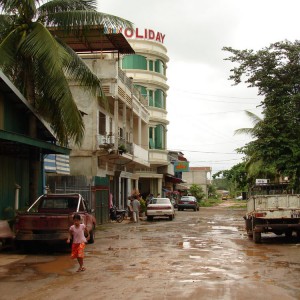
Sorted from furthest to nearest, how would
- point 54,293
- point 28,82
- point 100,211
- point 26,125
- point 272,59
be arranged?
point 100,211
point 272,59
point 26,125
point 28,82
point 54,293

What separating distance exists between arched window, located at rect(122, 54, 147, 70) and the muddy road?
99.3ft

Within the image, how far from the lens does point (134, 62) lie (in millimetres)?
45031

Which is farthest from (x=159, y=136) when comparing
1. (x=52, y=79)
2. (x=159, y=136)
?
(x=52, y=79)

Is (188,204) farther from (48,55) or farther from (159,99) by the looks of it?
(48,55)

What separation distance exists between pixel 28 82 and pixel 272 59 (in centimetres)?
1232

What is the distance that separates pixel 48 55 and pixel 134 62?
30.3 metres

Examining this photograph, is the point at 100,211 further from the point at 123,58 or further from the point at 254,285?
the point at 123,58

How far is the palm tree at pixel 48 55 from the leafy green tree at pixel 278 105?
30.2ft

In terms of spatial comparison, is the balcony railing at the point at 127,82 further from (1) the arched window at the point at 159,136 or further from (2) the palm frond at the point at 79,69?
(2) the palm frond at the point at 79,69

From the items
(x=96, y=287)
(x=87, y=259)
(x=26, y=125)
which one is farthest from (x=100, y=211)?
(x=96, y=287)

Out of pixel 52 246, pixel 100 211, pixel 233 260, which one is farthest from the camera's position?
pixel 100 211

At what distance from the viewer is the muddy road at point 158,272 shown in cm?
820

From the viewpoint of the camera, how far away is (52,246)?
1556 cm

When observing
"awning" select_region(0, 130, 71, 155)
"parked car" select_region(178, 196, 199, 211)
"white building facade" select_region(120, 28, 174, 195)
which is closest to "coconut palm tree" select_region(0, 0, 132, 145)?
"awning" select_region(0, 130, 71, 155)
